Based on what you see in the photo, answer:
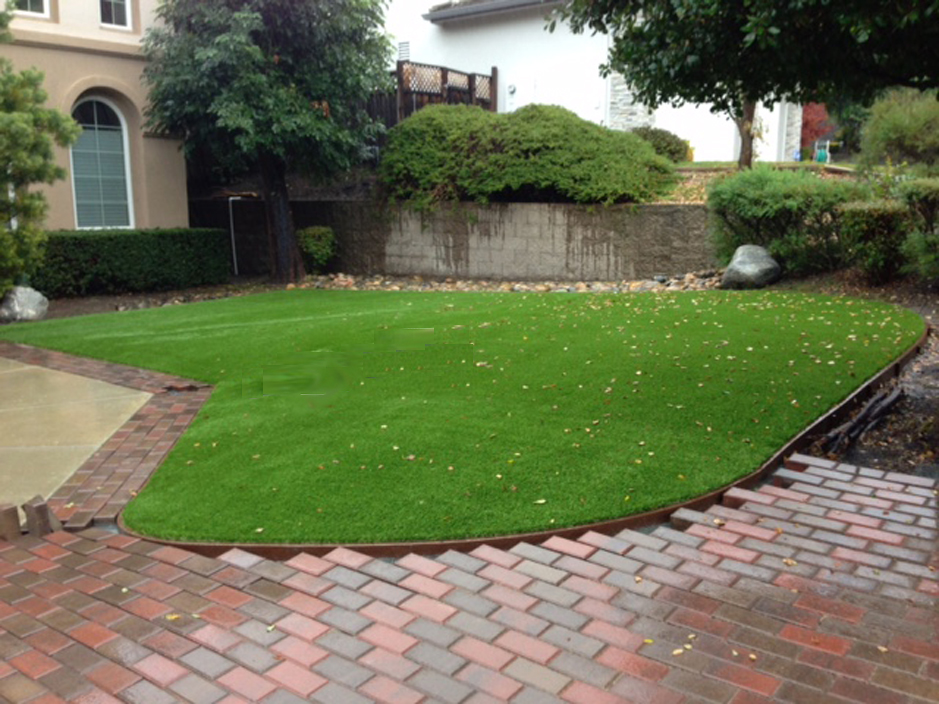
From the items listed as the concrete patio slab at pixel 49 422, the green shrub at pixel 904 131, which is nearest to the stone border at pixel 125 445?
the concrete patio slab at pixel 49 422

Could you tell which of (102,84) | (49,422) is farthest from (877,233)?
(102,84)

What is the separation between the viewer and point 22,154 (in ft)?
34.8

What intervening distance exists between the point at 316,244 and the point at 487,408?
1094 centimetres

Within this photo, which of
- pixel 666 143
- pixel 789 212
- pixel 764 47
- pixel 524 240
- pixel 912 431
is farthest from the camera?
pixel 666 143

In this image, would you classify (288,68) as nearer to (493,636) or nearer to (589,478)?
(589,478)

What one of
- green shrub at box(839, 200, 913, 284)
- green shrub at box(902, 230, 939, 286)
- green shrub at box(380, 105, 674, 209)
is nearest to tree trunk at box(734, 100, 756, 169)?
green shrub at box(380, 105, 674, 209)

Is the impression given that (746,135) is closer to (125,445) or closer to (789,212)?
(789,212)

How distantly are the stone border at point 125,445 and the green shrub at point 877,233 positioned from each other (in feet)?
26.7

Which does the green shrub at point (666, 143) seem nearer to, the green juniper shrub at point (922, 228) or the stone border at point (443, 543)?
the green juniper shrub at point (922, 228)

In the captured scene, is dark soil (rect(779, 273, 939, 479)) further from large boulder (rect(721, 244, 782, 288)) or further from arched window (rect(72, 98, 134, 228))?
arched window (rect(72, 98, 134, 228))

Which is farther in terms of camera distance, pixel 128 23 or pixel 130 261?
pixel 128 23

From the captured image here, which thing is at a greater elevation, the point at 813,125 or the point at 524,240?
the point at 813,125

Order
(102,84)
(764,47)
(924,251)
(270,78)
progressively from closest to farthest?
(764,47) < (924,251) < (270,78) < (102,84)

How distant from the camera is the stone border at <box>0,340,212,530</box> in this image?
4.72m
